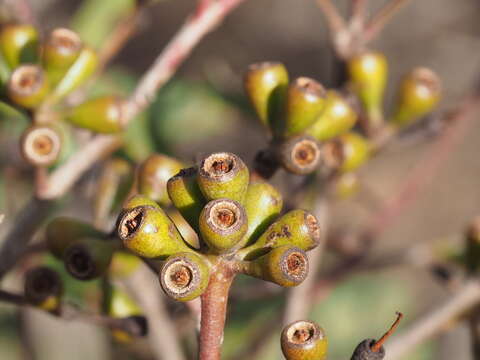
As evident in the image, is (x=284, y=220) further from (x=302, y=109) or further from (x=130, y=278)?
(x=130, y=278)

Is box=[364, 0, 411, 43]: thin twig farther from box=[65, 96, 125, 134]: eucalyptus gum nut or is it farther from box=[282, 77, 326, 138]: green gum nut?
box=[65, 96, 125, 134]: eucalyptus gum nut

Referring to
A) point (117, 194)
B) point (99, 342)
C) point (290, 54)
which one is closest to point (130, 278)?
point (117, 194)

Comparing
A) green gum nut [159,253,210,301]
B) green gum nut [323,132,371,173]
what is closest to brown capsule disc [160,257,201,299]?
green gum nut [159,253,210,301]

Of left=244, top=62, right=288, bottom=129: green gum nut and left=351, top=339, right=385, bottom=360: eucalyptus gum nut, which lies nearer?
left=351, top=339, right=385, bottom=360: eucalyptus gum nut

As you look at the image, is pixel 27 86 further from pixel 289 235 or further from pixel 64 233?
pixel 289 235

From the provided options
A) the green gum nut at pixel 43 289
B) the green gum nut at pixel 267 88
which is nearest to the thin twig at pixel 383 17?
the green gum nut at pixel 267 88

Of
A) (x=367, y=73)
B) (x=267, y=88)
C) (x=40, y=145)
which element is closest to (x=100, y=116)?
(x=40, y=145)
